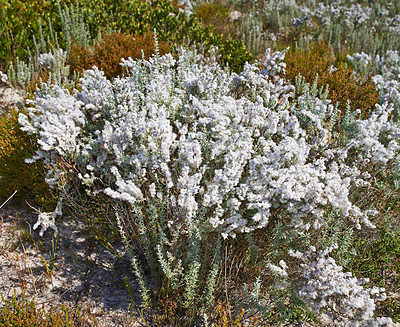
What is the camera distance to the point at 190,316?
2232mm

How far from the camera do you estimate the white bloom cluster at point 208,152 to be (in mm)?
2102

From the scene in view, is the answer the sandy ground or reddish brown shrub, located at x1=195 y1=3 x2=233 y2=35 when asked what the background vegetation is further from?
the sandy ground

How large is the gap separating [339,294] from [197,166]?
1185 millimetres

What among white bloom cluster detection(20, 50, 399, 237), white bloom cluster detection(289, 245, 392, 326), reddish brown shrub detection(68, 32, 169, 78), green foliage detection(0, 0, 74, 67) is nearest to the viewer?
white bloom cluster detection(289, 245, 392, 326)

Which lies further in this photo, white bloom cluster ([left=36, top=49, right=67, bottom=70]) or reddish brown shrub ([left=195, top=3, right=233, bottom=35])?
reddish brown shrub ([left=195, top=3, right=233, bottom=35])

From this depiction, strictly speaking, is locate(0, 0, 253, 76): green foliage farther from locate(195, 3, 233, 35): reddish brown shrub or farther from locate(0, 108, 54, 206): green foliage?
locate(195, 3, 233, 35): reddish brown shrub

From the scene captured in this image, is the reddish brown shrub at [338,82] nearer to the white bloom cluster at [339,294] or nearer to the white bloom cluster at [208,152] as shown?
the white bloom cluster at [208,152]

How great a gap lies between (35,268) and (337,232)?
8.13 feet

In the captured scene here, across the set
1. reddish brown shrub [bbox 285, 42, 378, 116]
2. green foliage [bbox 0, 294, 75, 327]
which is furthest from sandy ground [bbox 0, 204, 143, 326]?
reddish brown shrub [bbox 285, 42, 378, 116]

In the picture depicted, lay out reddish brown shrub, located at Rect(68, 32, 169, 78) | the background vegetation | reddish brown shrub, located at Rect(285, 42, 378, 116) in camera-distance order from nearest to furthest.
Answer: the background vegetation → reddish brown shrub, located at Rect(285, 42, 378, 116) → reddish brown shrub, located at Rect(68, 32, 169, 78)

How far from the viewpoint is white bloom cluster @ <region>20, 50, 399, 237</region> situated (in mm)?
2102

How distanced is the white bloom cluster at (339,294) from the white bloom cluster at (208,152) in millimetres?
380

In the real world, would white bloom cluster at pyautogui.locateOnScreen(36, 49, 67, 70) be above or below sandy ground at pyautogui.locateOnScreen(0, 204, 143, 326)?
above

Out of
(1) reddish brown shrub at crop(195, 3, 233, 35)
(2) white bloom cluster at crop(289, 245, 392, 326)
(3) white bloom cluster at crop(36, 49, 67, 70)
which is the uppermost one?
(1) reddish brown shrub at crop(195, 3, 233, 35)
